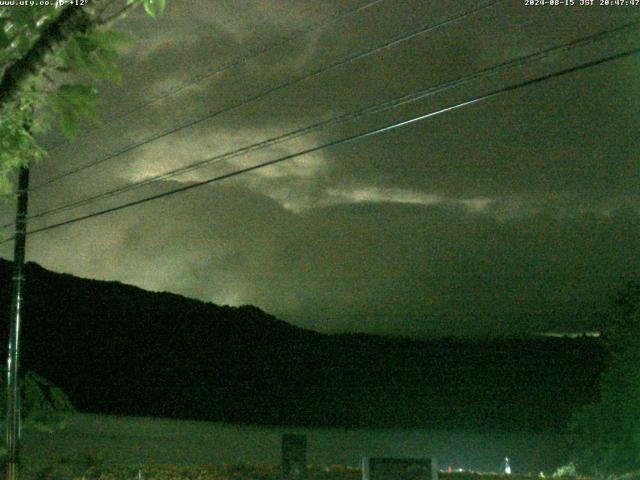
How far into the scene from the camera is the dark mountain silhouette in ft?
241

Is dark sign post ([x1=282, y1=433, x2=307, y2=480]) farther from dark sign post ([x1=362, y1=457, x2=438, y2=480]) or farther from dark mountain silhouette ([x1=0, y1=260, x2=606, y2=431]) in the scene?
dark mountain silhouette ([x1=0, y1=260, x2=606, y2=431])

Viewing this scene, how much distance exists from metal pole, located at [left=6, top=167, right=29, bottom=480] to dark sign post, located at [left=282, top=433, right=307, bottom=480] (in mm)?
5075

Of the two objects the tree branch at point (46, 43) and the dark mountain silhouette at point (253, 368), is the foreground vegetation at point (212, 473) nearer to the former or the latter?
the tree branch at point (46, 43)


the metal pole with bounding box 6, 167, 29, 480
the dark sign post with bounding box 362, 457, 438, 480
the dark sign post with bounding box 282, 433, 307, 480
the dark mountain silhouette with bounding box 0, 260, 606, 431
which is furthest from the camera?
the dark mountain silhouette with bounding box 0, 260, 606, 431

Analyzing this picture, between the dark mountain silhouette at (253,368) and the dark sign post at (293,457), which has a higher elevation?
the dark mountain silhouette at (253,368)

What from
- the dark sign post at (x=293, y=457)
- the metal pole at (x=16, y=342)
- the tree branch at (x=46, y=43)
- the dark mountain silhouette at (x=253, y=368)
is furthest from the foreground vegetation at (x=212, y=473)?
the dark mountain silhouette at (x=253, y=368)

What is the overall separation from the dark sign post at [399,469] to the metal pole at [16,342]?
7.05 m

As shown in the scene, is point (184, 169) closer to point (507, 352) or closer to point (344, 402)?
point (507, 352)

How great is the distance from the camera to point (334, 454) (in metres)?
41.0

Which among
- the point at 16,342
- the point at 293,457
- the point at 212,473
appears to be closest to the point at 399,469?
the point at 293,457

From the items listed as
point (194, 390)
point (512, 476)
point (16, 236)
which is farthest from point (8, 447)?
point (194, 390)

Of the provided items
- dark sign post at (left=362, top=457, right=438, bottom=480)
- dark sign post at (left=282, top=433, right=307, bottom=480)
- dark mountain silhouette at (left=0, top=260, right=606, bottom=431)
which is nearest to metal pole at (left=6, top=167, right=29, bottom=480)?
dark sign post at (left=282, top=433, right=307, bottom=480)

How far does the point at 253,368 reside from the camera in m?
98.4

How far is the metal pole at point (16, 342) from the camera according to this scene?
691 inches
